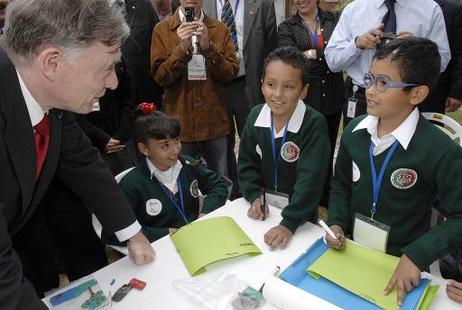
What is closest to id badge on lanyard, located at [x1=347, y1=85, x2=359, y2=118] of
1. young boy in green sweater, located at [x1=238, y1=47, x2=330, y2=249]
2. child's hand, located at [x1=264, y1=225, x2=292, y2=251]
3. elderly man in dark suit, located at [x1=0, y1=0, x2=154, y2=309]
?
young boy in green sweater, located at [x1=238, y1=47, x2=330, y2=249]

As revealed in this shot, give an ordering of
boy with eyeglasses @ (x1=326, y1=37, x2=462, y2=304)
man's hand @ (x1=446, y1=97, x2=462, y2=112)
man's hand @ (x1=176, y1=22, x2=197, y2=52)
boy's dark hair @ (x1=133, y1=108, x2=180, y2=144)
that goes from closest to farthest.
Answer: boy with eyeglasses @ (x1=326, y1=37, x2=462, y2=304) → boy's dark hair @ (x1=133, y1=108, x2=180, y2=144) → man's hand @ (x1=176, y1=22, x2=197, y2=52) → man's hand @ (x1=446, y1=97, x2=462, y2=112)

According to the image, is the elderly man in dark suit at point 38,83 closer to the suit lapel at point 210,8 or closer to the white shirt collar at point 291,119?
the white shirt collar at point 291,119

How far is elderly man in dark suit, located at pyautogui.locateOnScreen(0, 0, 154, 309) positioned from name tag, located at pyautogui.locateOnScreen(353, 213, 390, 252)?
1.05 meters

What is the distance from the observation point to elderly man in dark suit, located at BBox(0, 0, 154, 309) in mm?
969

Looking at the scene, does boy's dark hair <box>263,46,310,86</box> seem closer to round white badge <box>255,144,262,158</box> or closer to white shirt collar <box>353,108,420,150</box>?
round white badge <box>255,144,262,158</box>

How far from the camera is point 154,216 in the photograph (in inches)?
78.4

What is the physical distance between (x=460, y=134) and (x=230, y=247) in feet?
5.01

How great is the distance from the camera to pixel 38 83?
1.07 meters

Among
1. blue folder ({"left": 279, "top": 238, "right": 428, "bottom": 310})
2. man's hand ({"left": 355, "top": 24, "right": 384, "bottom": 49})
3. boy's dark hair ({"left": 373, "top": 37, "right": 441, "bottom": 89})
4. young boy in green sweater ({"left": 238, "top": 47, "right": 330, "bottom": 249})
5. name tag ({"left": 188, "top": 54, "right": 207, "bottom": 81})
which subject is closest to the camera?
blue folder ({"left": 279, "top": 238, "right": 428, "bottom": 310})

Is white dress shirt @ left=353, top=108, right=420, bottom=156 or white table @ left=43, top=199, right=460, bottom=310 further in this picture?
white dress shirt @ left=353, top=108, right=420, bottom=156

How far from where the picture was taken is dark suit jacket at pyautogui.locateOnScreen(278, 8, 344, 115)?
293 centimetres

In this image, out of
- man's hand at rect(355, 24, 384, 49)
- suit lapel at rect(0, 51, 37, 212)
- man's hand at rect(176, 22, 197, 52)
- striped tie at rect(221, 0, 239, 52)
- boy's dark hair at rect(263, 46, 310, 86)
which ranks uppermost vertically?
striped tie at rect(221, 0, 239, 52)

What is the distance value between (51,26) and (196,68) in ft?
5.96

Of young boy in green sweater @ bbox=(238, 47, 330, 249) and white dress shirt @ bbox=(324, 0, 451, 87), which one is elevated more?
white dress shirt @ bbox=(324, 0, 451, 87)
